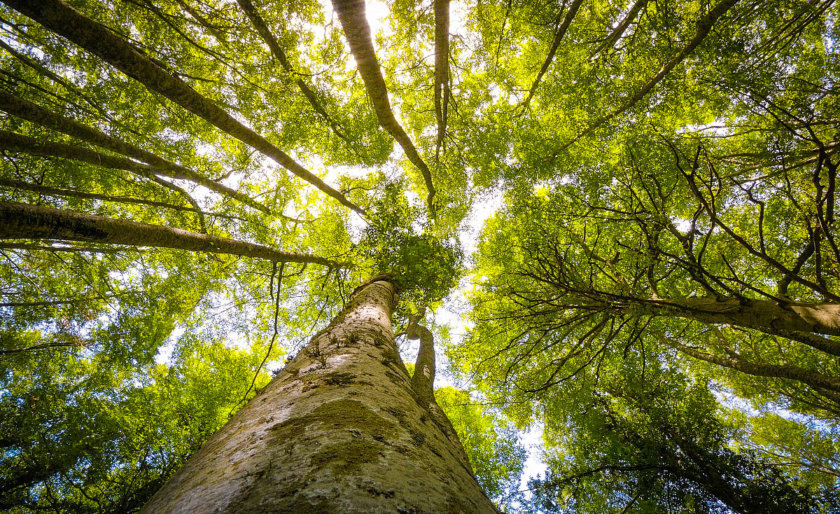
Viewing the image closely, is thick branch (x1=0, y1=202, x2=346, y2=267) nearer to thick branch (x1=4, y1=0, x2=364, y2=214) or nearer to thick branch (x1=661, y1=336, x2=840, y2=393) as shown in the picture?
thick branch (x1=4, y1=0, x2=364, y2=214)

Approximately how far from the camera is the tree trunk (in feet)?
2.50

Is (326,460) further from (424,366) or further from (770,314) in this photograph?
(424,366)

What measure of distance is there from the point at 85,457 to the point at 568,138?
1459 centimetres

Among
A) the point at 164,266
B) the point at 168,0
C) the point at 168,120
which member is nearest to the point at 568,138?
the point at 168,0

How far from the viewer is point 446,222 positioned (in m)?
10.5

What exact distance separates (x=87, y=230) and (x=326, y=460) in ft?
13.0

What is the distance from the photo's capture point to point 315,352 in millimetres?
2182

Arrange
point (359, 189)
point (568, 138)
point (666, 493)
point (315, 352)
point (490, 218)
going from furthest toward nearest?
point (490, 218)
point (359, 189)
point (568, 138)
point (666, 493)
point (315, 352)

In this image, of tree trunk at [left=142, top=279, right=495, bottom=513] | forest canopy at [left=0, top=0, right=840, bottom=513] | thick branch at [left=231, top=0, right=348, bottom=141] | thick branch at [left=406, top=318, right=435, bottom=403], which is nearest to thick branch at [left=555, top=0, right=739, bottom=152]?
forest canopy at [left=0, top=0, right=840, bottom=513]

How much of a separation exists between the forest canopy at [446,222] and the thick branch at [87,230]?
26 mm

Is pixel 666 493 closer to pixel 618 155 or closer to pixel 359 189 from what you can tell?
pixel 618 155

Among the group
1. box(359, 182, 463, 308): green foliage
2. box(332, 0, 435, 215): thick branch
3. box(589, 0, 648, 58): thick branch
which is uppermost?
box(589, 0, 648, 58): thick branch

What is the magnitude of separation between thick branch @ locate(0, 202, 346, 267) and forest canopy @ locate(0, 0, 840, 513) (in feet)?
0.09

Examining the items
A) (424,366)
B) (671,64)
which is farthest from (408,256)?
(671,64)
